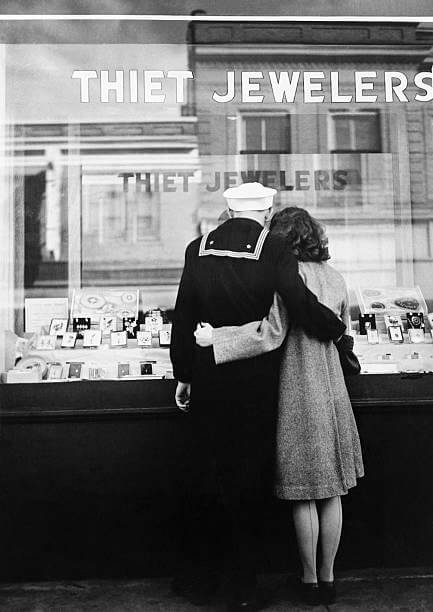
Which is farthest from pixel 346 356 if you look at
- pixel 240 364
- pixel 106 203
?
pixel 106 203

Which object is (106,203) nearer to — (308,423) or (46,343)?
(46,343)

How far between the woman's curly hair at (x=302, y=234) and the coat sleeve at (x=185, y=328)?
1.41ft

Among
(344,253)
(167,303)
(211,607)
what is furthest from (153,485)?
(344,253)

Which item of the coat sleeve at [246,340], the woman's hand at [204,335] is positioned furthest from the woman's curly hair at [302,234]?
the woman's hand at [204,335]

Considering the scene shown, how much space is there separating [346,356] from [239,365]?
0.58 m

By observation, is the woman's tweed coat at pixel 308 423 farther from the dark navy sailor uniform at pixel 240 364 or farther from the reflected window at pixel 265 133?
the reflected window at pixel 265 133

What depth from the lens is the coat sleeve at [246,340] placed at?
3203mm

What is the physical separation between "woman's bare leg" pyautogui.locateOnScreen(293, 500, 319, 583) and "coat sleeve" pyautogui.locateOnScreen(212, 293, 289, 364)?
71 centimetres

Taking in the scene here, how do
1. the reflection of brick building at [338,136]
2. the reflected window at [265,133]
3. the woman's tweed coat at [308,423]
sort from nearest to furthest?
1. the woman's tweed coat at [308,423]
2. the reflection of brick building at [338,136]
3. the reflected window at [265,133]

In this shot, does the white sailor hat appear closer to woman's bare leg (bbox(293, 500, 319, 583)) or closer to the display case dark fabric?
the display case dark fabric

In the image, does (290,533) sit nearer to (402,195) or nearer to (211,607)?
(211,607)

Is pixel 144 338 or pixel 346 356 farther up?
pixel 144 338

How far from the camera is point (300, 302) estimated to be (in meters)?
3.22

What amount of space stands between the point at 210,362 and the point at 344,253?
2856mm
